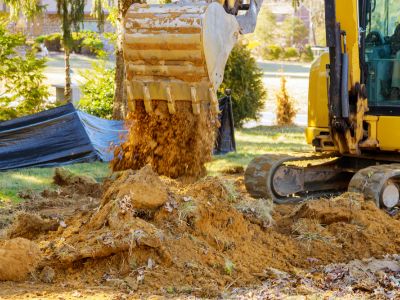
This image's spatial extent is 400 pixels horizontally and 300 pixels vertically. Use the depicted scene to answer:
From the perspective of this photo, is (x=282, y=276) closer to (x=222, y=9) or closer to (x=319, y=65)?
(x=222, y=9)

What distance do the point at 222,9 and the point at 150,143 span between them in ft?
6.34

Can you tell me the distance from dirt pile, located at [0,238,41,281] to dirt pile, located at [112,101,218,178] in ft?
9.68

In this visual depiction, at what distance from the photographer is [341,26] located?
9719 millimetres

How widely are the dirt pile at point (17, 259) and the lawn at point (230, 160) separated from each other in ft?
13.4

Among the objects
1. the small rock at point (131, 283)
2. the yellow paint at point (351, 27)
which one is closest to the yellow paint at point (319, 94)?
the yellow paint at point (351, 27)

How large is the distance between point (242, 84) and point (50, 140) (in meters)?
7.51

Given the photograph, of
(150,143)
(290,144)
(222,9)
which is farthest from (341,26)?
(290,144)

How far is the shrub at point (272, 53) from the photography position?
51.7 metres

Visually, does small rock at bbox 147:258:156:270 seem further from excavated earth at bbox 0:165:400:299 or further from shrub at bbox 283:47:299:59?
shrub at bbox 283:47:299:59

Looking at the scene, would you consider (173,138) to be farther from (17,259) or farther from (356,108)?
(17,259)

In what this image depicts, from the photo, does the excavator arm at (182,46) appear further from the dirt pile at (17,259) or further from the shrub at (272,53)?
the shrub at (272,53)

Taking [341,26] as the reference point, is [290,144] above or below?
below

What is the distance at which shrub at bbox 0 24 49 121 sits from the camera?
15.8 metres

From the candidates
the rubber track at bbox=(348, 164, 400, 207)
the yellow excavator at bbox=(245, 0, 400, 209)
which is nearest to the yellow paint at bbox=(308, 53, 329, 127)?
the yellow excavator at bbox=(245, 0, 400, 209)
